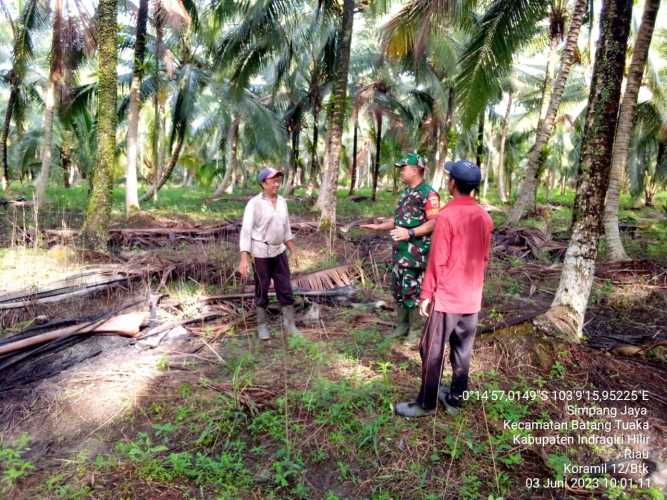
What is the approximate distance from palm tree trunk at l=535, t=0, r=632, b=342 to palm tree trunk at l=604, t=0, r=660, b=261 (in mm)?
3281

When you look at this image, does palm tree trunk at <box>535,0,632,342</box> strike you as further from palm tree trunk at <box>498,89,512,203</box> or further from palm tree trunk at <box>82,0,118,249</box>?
palm tree trunk at <box>498,89,512,203</box>

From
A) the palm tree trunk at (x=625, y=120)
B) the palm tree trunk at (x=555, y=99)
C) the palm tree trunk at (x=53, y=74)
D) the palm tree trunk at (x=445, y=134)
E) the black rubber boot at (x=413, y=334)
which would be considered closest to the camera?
the black rubber boot at (x=413, y=334)

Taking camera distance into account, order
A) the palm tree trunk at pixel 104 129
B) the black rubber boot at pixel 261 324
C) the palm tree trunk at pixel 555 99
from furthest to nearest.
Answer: the palm tree trunk at pixel 555 99 → the palm tree trunk at pixel 104 129 → the black rubber boot at pixel 261 324

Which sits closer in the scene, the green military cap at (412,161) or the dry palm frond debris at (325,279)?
the green military cap at (412,161)

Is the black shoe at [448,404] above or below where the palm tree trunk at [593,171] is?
below

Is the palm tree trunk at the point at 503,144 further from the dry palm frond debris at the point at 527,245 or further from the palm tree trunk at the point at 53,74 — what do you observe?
the palm tree trunk at the point at 53,74

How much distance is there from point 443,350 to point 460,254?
0.65 metres

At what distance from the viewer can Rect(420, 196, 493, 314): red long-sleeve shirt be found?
2.90m

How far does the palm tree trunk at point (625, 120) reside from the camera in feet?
21.4

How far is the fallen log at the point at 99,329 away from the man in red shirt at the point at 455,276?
9.11 ft

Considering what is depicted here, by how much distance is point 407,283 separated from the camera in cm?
406

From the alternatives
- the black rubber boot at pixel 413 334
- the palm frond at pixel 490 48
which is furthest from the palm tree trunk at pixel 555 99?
the black rubber boot at pixel 413 334

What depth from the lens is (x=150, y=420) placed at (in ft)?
10.6

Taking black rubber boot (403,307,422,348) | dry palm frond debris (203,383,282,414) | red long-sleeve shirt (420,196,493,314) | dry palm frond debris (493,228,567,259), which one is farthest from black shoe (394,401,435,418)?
dry palm frond debris (493,228,567,259)
